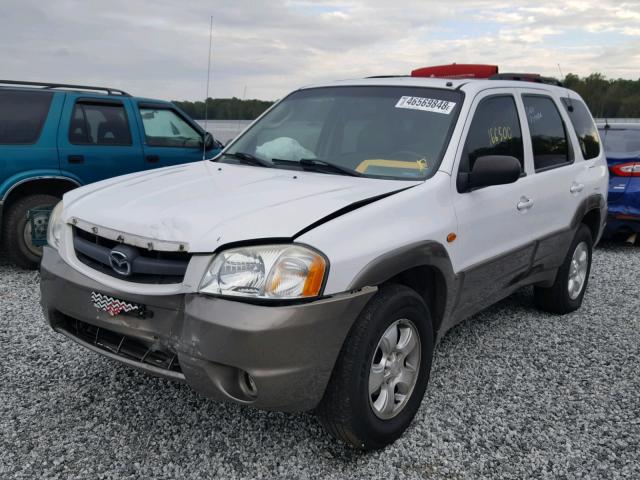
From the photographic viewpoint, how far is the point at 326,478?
2.65 meters

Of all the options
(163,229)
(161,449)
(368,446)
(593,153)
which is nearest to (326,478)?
(368,446)

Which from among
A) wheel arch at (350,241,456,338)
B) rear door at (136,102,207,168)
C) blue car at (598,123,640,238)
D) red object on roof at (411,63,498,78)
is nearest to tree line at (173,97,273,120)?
rear door at (136,102,207,168)

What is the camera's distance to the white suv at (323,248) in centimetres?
236

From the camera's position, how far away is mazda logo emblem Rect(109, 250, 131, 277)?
8.38 feet

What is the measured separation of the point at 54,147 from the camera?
235 inches

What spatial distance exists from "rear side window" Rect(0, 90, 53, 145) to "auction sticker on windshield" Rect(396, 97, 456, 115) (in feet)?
13.3

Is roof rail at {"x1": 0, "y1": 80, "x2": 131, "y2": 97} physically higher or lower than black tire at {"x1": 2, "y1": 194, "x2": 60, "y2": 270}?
higher

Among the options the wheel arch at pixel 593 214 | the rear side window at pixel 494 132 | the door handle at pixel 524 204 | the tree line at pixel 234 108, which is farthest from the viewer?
the tree line at pixel 234 108

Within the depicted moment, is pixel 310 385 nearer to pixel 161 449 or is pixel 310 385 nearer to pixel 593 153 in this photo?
pixel 161 449

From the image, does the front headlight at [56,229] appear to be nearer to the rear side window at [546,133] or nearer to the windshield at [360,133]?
the windshield at [360,133]

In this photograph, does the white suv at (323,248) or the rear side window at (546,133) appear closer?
the white suv at (323,248)

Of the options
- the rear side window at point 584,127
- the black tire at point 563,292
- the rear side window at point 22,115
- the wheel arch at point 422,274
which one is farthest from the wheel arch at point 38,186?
the rear side window at point 584,127

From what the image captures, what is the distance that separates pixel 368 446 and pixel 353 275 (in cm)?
85

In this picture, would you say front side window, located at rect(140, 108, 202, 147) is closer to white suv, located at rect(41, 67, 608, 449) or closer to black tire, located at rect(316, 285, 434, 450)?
white suv, located at rect(41, 67, 608, 449)
